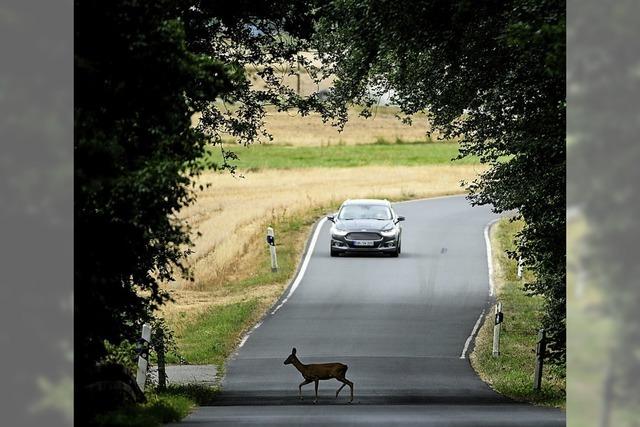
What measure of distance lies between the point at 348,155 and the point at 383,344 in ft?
198

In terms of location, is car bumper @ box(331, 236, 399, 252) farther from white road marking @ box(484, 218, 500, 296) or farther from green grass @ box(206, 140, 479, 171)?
green grass @ box(206, 140, 479, 171)

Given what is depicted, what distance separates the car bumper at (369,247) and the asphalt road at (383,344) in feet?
1.23

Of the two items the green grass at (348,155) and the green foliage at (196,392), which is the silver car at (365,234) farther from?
the green grass at (348,155)

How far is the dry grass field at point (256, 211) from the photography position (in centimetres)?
3803

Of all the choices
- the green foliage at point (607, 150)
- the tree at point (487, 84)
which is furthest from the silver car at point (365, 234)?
→ the green foliage at point (607, 150)

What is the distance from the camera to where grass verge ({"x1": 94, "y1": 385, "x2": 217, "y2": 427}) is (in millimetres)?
15836

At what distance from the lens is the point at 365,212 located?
4347cm

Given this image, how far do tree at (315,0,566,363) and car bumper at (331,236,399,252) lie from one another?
Result: 16.1 meters

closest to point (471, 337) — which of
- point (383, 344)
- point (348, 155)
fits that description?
point (383, 344)

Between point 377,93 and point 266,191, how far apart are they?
3761cm

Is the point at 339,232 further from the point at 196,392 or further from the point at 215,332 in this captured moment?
the point at 196,392

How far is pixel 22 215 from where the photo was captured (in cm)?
1190

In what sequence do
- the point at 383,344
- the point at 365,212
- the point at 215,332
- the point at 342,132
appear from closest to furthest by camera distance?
1. the point at 383,344
2. the point at 215,332
3. the point at 365,212
4. the point at 342,132

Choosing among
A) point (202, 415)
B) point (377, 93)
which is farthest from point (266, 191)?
point (202, 415)
